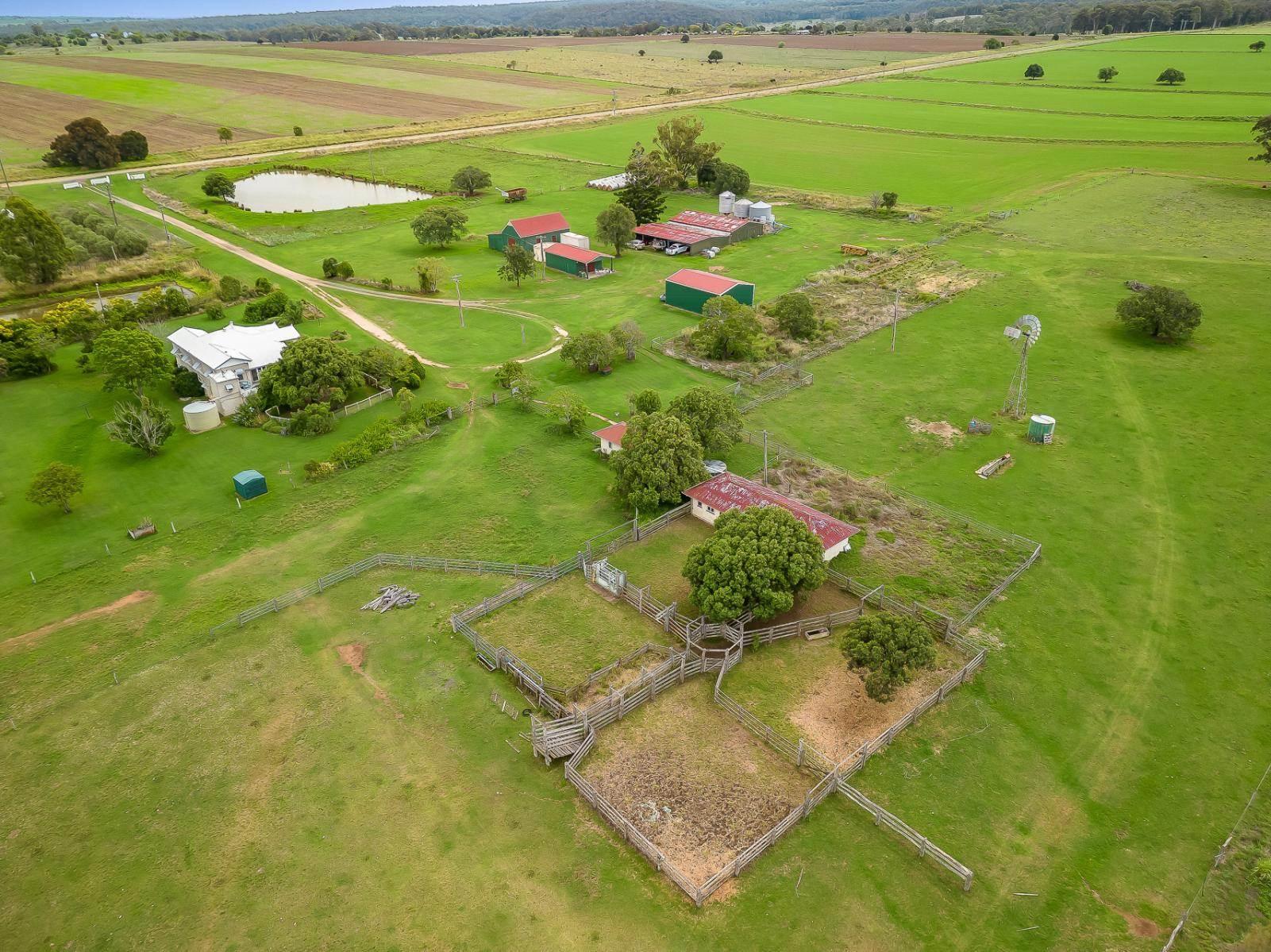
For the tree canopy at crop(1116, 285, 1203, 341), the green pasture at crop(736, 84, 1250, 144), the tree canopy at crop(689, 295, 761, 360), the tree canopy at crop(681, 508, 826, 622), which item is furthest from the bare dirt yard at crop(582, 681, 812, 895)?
the green pasture at crop(736, 84, 1250, 144)

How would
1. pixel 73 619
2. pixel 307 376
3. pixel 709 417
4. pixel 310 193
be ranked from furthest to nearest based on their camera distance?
pixel 310 193 → pixel 307 376 → pixel 709 417 → pixel 73 619

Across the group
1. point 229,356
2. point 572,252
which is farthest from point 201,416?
point 572,252

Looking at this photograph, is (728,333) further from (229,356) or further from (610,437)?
(229,356)

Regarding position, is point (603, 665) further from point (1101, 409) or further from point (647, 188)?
point (647, 188)

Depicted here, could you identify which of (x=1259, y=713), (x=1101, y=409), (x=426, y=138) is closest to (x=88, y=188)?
(x=426, y=138)

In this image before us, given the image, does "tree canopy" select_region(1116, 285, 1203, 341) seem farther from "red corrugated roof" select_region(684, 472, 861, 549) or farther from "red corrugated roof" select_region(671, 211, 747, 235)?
"red corrugated roof" select_region(671, 211, 747, 235)

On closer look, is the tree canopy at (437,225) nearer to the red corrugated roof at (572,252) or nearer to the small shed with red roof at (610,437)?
the red corrugated roof at (572,252)

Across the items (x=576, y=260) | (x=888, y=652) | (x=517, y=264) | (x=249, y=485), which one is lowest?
(x=249, y=485)

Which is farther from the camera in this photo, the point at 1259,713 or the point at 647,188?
the point at 647,188
